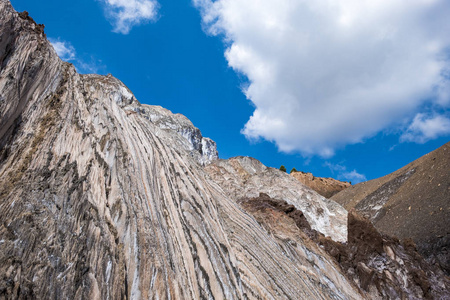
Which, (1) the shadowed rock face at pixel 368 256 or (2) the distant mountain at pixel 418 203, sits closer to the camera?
(1) the shadowed rock face at pixel 368 256

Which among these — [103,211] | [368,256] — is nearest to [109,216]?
[103,211]

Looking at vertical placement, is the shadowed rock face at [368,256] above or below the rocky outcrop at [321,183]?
below

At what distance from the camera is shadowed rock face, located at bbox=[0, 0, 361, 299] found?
527cm

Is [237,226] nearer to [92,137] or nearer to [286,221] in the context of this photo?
[286,221]

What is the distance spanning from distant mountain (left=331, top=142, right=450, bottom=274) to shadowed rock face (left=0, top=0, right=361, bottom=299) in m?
20.0

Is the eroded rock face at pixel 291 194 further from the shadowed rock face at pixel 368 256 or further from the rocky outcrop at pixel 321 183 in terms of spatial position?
the rocky outcrop at pixel 321 183

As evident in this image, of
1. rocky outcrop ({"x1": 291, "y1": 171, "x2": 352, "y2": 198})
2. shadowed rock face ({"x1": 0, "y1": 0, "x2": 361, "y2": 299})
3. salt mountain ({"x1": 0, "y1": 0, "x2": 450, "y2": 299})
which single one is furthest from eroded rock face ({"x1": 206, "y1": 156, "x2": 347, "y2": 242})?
rocky outcrop ({"x1": 291, "y1": 171, "x2": 352, "y2": 198})

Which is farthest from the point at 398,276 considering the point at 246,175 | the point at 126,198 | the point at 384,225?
the point at 384,225

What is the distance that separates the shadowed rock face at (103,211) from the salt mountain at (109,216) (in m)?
0.03

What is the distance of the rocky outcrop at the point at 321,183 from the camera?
72.4 meters

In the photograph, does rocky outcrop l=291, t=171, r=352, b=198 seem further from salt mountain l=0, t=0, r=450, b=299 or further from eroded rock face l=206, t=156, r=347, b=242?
salt mountain l=0, t=0, r=450, b=299

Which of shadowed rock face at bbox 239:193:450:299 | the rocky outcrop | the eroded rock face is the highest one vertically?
the rocky outcrop

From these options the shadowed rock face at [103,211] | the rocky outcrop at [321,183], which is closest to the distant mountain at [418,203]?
the rocky outcrop at [321,183]

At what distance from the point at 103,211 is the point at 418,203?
125ft
